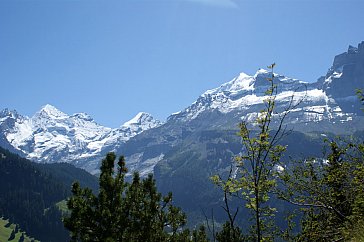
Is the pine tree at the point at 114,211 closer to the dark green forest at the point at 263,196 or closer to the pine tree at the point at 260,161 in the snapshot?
the dark green forest at the point at 263,196

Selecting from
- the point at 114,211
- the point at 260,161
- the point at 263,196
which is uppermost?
the point at 260,161

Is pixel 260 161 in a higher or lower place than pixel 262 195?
higher

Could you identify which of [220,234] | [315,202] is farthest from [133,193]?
[220,234]

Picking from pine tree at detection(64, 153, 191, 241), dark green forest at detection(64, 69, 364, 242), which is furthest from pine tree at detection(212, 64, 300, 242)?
pine tree at detection(64, 153, 191, 241)

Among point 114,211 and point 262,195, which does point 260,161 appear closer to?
point 262,195

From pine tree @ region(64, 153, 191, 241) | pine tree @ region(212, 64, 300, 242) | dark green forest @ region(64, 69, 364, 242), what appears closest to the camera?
pine tree @ region(212, 64, 300, 242)

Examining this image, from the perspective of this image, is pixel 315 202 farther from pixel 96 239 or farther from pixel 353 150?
pixel 96 239

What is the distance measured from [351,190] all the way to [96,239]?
14.8m

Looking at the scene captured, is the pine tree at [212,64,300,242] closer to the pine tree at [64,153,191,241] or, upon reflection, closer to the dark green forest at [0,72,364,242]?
the dark green forest at [0,72,364,242]

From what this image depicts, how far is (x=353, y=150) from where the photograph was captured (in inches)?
634

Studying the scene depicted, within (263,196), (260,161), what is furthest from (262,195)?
(260,161)

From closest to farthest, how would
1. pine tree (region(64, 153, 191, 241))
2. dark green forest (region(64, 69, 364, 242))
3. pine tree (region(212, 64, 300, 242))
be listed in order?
pine tree (region(212, 64, 300, 242)) < dark green forest (region(64, 69, 364, 242)) < pine tree (region(64, 153, 191, 241))

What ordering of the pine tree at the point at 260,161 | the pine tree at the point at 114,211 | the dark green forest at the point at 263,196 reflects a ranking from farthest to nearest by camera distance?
the pine tree at the point at 114,211 < the dark green forest at the point at 263,196 < the pine tree at the point at 260,161

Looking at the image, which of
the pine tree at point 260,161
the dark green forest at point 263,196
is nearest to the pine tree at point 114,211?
the dark green forest at point 263,196
